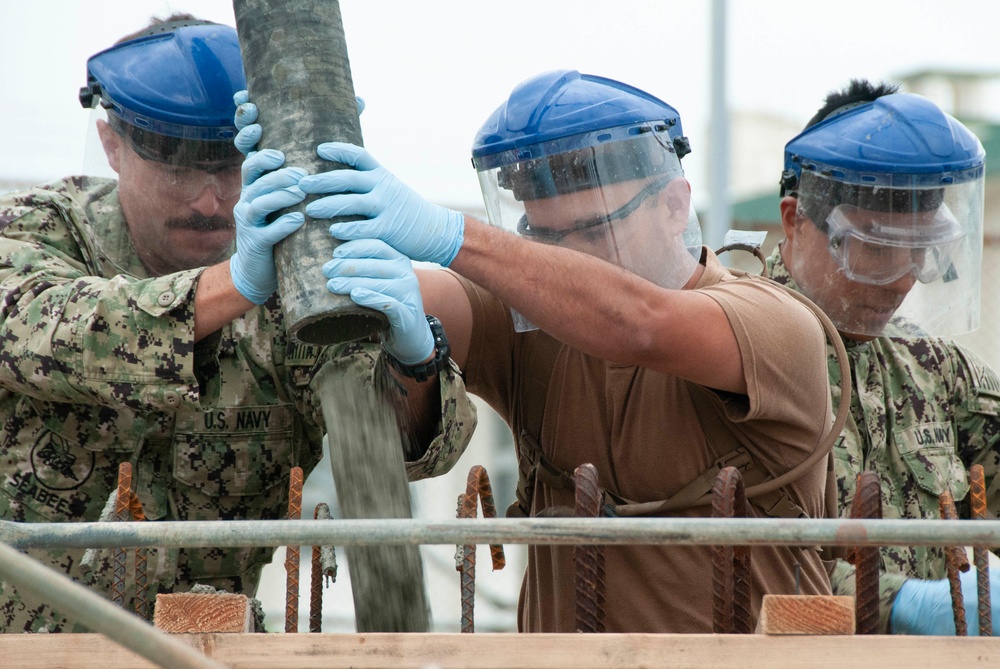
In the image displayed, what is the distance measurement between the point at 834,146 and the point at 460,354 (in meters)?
1.53

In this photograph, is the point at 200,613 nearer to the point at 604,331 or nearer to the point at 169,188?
the point at 604,331

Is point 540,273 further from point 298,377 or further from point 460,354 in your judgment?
point 298,377

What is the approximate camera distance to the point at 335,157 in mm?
2182

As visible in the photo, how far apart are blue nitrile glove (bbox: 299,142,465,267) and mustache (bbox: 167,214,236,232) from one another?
0.64m

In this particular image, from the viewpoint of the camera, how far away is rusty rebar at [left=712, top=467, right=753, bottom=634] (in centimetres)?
209

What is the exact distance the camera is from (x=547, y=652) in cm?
180

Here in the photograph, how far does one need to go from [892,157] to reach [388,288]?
1978mm

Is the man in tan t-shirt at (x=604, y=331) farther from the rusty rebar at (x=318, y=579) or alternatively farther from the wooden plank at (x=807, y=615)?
the wooden plank at (x=807, y=615)

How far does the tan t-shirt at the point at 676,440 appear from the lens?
2.57m

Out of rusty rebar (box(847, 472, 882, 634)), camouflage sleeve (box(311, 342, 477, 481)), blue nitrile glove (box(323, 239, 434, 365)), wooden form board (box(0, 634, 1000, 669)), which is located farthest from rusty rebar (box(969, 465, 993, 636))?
blue nitrile glove (box(323, 239, 434, 365))

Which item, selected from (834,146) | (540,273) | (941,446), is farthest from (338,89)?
(941,446)

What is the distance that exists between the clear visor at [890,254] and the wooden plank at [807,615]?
1870mm

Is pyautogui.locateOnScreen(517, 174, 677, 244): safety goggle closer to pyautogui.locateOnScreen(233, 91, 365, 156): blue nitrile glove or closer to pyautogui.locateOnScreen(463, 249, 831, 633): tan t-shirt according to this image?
pyautogui.locateOnScreen(463, 249, 831, 633): tan t-shirt

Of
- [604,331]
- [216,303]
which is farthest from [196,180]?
[604,331]
